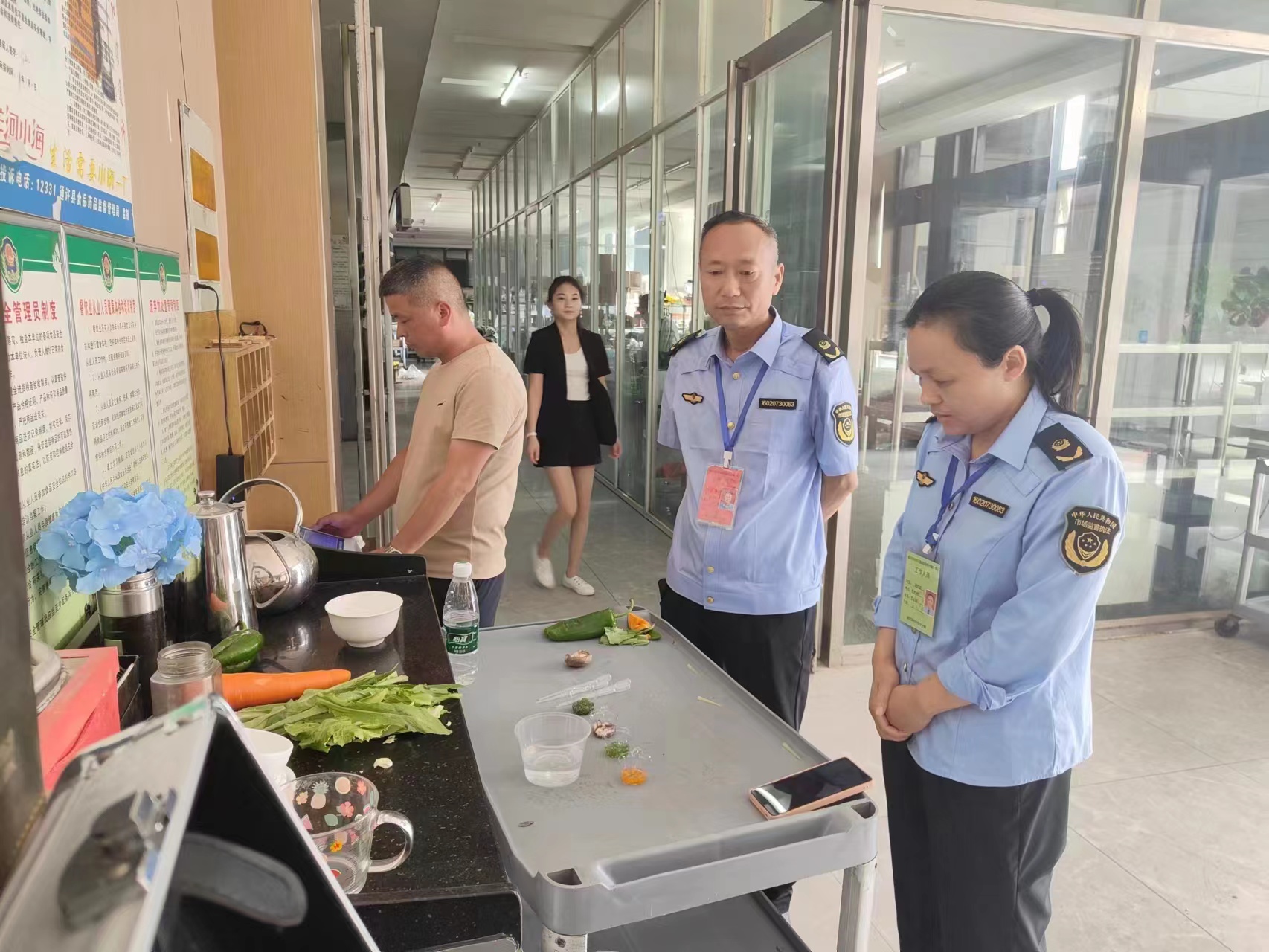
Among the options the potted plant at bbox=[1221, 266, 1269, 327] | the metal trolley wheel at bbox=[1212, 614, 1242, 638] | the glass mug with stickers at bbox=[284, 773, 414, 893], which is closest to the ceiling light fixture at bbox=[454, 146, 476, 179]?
the potted plant at bbox=[1221, 266, 1269, 327]

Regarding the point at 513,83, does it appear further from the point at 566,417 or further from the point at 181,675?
the point at 181,675

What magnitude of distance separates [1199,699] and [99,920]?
4158 millimetres

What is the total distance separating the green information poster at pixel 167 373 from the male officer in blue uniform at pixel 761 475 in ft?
4.06

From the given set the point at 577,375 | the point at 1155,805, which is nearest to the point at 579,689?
the point at 1155,805

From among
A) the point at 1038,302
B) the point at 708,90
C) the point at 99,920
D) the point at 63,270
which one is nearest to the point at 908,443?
the point at 1038,302

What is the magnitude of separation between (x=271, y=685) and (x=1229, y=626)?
4.47 meters

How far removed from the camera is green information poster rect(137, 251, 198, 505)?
1.74 metres

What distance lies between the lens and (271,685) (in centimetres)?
141

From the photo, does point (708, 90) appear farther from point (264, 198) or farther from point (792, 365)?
point (792, 365)

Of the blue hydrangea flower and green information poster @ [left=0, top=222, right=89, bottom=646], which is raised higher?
green information poster @ [left=0, top=222, right=89, bottom=646]

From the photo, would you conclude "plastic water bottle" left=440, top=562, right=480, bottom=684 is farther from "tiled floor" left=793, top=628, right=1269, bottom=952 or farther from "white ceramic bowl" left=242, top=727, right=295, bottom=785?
"tiled floor" left=793, top=628, right=1269, bottom=952

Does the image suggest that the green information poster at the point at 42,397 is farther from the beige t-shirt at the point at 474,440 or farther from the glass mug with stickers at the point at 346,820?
the beige t-shirt at the point at 474,440

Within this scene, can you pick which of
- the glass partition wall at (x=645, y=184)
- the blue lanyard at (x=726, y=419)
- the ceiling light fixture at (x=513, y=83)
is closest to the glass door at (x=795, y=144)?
the glass partition wall at (x=645, y=184)

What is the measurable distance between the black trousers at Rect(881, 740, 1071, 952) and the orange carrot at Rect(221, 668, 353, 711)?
1.09 metres
